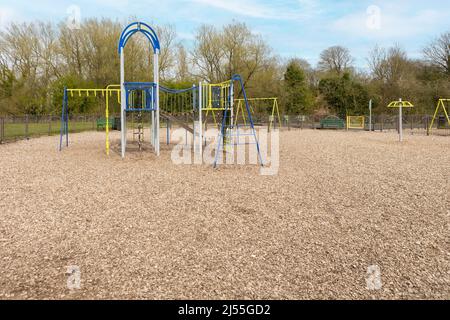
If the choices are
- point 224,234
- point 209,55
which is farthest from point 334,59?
point 224,234

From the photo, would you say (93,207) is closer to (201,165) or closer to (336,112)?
(201,165)

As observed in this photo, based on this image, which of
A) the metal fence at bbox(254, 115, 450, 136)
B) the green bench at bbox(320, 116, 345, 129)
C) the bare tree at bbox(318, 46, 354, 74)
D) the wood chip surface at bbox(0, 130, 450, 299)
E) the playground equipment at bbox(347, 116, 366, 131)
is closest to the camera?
the wood chip surface at bbox(0, 130, 450, 299)

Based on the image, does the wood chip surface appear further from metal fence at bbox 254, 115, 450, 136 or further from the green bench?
the green bench

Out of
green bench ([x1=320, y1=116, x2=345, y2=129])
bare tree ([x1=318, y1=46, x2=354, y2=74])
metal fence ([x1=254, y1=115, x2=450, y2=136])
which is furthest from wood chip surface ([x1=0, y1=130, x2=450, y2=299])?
bare tree ([x1=318, y1=46, x2=354, y2=74])

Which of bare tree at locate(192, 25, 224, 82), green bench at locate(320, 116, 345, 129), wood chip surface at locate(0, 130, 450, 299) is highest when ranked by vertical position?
bare tree at locate(192, 25, 224, 82)

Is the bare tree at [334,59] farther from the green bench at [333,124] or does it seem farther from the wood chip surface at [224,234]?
the wood chip surface at [224,234]

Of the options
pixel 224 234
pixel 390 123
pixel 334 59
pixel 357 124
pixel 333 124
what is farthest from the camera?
pixel 334 59

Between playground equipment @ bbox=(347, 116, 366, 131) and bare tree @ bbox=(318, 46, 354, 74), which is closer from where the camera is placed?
playground equipment @ bbox=(347, 116, 366, 131)

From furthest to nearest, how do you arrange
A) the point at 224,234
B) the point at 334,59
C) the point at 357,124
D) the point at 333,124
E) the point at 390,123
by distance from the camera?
the point at 334,59
the point at 357,124
the point at 333,124
the point at 390,123
the point at 224,234

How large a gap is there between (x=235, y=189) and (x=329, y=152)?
6.86 meters

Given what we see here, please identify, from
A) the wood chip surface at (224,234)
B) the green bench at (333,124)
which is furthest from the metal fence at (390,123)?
the wood chip surface at (224,234)

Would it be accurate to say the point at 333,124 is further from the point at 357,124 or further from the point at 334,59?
the point at 334,59

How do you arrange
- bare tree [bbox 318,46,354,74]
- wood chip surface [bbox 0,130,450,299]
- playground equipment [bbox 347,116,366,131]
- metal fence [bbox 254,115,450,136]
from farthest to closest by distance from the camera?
1. bare tree [bbox 318,46,354,74]
2. playground equipment [bbox 347,116,366,131]
3. metal fence [bbox 254,115,450,136]
4. wood chip surface [bbox 0,130,450,299]

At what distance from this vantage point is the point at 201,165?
10.2 m
